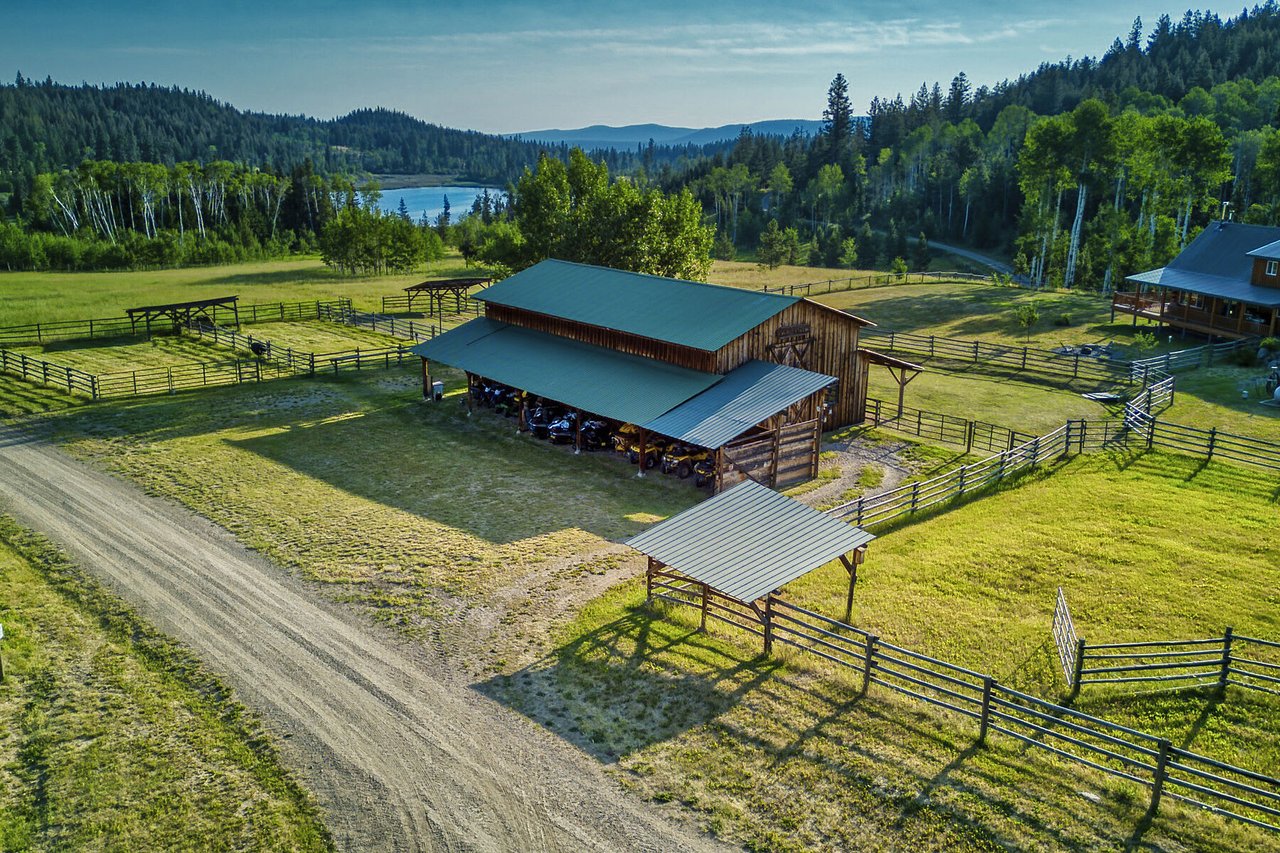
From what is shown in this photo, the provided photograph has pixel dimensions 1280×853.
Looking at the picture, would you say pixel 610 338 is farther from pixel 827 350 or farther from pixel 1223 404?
pixel 1223 404

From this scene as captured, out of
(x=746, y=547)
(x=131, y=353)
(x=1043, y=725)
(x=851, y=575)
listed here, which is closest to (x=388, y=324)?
(x=131, y=353)

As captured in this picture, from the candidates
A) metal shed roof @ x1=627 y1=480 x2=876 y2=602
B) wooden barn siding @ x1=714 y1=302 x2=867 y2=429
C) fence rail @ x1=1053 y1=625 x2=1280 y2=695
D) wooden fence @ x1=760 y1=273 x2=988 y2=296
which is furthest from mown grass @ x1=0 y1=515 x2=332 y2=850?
wooden fence @ x1=760 y1=273 x2=988 y2=296

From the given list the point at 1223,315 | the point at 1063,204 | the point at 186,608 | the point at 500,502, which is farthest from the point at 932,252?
the point at 186,608

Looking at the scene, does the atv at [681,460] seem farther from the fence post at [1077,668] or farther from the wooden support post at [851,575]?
the fence post at [1077,668]

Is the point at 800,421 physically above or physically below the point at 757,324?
below

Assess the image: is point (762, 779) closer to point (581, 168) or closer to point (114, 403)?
point (114, 403)

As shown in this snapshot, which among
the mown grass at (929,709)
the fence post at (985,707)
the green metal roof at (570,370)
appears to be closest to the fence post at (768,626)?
the mown grass at (929,709)
